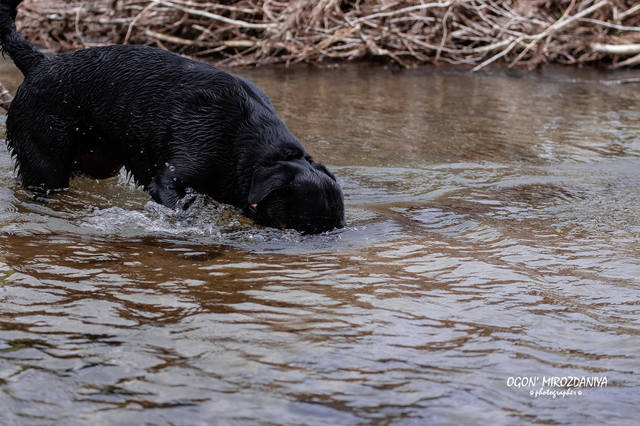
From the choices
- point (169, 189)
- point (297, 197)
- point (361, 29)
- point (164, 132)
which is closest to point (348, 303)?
point (297, 197)

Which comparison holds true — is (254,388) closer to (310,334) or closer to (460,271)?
(310,334)

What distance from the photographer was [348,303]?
3.56 metres

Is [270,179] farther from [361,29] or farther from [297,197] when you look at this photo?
[361,29]

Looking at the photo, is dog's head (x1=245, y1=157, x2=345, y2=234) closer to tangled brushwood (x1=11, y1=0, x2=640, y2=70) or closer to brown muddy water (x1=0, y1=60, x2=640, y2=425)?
brown muddy water (x1=0, y1=60, x2=640, y2=425)

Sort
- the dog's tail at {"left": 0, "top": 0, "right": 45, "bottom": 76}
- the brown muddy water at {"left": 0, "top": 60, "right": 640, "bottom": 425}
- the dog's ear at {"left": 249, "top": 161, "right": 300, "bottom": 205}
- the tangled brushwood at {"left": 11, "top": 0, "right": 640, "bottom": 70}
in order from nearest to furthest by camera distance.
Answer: the brown muddy water at {"left": 0, "top": 60, "right": 640, "bottom": 425} → the dog's ear at {"left": 249, "top": 161, "right": 300, "bottom": 205} → the dog's tail at {"left": 0, "top": 0, "right": 45, "bottom": 76} → the tangled brushwood at {"left": 11, "top": 0, "right": 640, "bottom": 70}

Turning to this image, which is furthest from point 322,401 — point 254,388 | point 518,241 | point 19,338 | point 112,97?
point 112,97

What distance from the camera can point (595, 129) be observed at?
27.4 ft

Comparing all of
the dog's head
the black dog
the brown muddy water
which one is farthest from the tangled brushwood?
the dog's head

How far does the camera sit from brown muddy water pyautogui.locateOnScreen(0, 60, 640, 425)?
263 cm

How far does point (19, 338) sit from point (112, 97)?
8.35 ft

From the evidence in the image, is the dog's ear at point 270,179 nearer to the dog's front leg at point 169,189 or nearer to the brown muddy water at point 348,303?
the brown muddy water at point 348,303

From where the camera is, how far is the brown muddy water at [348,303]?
2.63m

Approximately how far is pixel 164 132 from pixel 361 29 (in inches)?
313

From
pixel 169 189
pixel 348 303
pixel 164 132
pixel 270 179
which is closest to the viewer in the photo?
pixel 348 303
